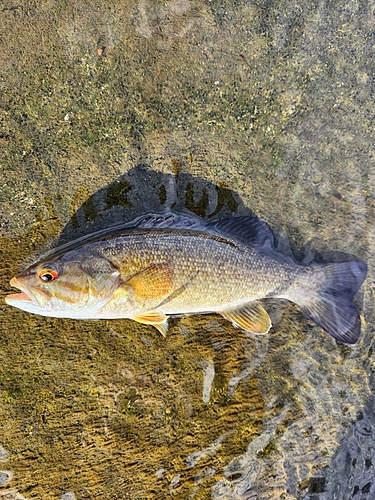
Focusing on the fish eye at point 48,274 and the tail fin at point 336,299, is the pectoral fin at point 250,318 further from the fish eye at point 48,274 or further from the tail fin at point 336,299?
the fish eye at point 48,274

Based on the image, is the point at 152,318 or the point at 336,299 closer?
the point at 152,318

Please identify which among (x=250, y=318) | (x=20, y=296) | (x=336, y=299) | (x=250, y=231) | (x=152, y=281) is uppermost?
(x=250, y=231)

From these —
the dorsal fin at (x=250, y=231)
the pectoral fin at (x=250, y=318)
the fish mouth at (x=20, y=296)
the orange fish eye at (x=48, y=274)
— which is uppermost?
the dorsal fin at (x=250, y=231)

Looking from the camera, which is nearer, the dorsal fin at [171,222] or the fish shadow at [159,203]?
the dorsal fin at [171,222]

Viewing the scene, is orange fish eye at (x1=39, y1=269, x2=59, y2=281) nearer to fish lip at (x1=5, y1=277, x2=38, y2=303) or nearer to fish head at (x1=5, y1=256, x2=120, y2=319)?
fish head at (x1=5, y1=256, x2=120, y2=319)

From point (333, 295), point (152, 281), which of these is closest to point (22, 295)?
point (152, 281)

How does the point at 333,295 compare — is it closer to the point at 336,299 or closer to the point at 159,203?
the point at 336,299

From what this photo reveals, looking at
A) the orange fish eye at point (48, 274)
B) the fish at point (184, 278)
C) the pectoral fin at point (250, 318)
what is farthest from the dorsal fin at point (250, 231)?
the orange fish eye at point (48, 274)

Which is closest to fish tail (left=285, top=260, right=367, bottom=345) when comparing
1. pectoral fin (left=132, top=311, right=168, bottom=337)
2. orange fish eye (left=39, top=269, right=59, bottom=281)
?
pectoral fin (left=132, top=311, right=168, bottom=337)
